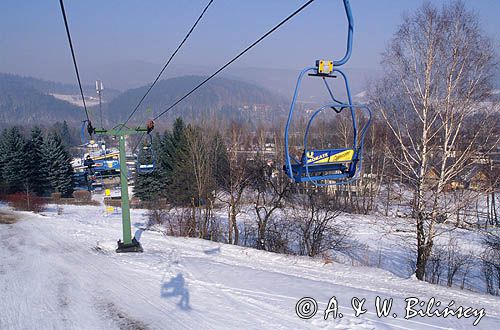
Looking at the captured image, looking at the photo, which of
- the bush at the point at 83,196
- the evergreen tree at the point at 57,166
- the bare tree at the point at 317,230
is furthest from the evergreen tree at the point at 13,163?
the bare tree at the point at 317,230

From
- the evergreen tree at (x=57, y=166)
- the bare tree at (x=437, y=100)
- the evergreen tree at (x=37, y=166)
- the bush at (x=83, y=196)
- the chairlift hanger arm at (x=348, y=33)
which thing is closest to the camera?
the chairlift hanger arm at (x=348, y=33)

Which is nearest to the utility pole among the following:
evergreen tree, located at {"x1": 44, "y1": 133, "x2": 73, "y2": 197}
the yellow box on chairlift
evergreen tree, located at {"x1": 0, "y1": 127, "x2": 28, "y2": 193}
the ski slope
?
the ski slope

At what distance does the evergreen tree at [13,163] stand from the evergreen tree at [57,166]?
2.31 meters

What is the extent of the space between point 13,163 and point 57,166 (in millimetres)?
4044

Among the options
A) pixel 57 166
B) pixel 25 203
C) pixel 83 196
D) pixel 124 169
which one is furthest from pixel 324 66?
pixel 57 166

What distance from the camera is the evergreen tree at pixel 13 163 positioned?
3459cm

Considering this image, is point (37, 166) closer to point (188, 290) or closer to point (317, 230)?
point (317, 230)

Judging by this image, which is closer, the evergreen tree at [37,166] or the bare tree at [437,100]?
the bare tree at [437,100]

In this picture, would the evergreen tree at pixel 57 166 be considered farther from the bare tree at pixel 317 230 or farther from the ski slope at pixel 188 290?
the bare tree at pixel 317 230

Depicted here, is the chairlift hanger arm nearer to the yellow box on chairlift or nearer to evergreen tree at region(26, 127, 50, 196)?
the yellow box on chairlift

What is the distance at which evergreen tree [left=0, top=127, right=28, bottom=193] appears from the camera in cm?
3459

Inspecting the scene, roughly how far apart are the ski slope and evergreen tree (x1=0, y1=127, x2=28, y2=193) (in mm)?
24632

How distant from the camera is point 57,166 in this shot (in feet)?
123

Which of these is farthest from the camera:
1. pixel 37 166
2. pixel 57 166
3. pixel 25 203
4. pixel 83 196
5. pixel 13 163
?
pixel 57 166
